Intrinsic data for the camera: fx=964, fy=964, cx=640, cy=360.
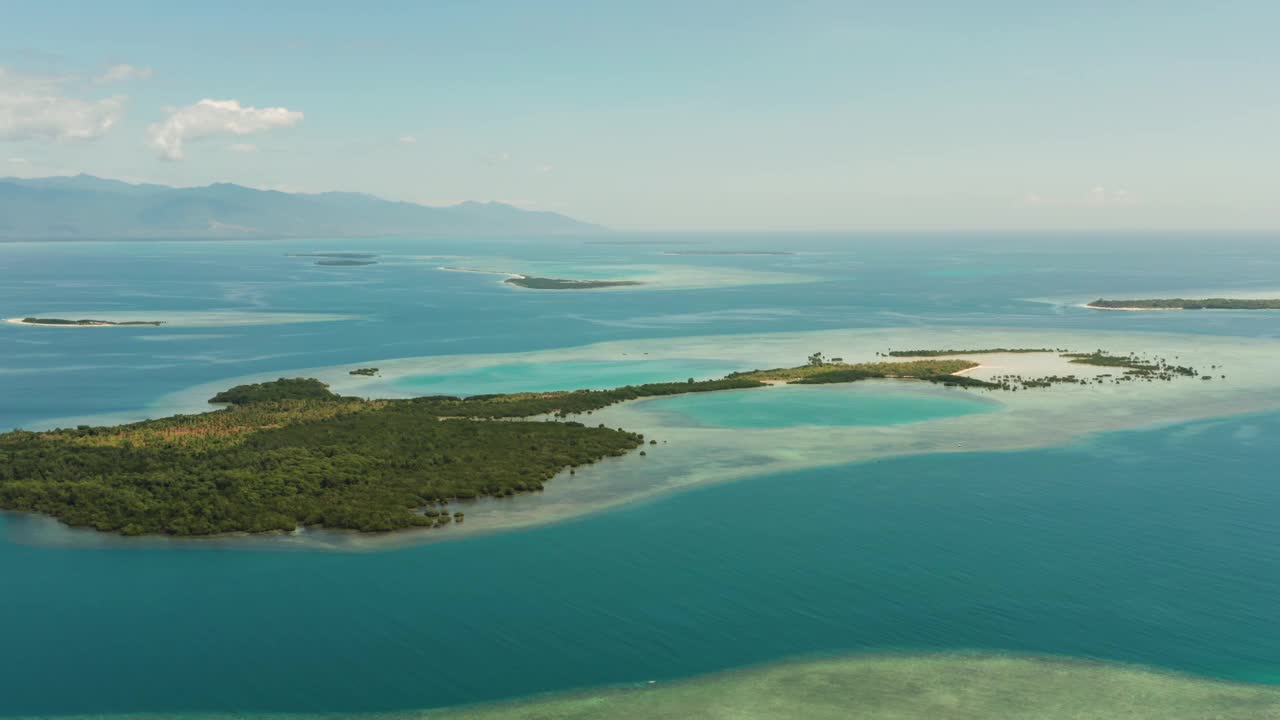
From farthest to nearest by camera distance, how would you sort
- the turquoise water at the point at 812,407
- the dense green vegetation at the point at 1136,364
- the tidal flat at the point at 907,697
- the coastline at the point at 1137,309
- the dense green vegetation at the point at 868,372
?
the coastline at the point at 1137,309 < the dense green vegetation at the point at 1136,364 < the dense green vegetation at the point at 868,372 < the turquoise water at the point at 812,407 < the tidal flat at the point at 907,697

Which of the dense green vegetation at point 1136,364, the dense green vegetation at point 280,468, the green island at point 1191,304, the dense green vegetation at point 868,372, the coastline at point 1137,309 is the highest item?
Answer: the green island at point 1191,304

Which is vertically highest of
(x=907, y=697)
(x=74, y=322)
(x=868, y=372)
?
(x=74, y=322)

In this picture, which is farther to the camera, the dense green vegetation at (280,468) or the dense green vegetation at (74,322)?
the dense green vegetation at (74,322)

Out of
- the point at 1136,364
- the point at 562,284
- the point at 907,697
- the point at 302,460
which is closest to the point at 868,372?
the point at 1136,364

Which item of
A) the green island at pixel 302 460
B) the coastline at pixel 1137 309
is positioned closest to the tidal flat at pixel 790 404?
the green island at pixel 302 460

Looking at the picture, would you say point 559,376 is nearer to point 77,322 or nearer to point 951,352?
point 951,352

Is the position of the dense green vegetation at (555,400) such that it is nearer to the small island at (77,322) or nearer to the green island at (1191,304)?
the small island at (77,322)

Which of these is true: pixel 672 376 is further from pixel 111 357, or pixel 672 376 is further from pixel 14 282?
pixel 14 282
